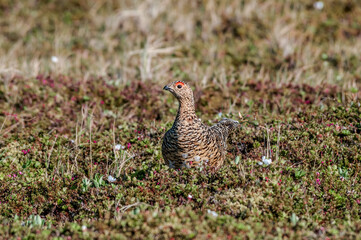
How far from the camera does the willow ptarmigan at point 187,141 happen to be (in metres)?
4.30

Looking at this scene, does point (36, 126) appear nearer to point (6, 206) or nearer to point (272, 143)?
point (6, 206)

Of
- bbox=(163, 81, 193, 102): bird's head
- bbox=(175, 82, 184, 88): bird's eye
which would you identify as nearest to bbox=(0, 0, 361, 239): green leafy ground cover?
bbox=(163, 81, 193, 102): bird's head

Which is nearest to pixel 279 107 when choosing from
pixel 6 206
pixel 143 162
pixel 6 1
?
pixel 143 162

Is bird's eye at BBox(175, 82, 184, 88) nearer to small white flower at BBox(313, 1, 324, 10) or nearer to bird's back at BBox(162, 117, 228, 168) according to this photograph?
bird's back at BBox(162, 117, 228, 168)

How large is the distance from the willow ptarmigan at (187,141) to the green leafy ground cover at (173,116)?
14 centimetres

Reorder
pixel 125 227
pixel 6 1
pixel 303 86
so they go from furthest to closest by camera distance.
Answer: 1. pixel 6 1
2. pixel 303 86
3. pixel 125 227

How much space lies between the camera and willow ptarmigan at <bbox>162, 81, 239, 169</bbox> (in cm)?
430

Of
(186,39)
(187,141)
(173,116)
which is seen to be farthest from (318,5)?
(187,141)

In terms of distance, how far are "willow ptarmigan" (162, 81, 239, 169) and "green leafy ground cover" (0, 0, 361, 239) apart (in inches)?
5.4

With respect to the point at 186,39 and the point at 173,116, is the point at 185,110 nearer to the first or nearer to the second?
the point at 173,116

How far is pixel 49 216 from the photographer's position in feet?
13.5

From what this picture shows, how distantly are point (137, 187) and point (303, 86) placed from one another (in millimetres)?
4145

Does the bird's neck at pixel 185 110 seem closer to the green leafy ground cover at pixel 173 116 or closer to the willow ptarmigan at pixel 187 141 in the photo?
the willow ptarmigan at pixel 187 141

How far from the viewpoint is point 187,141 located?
4.29m
